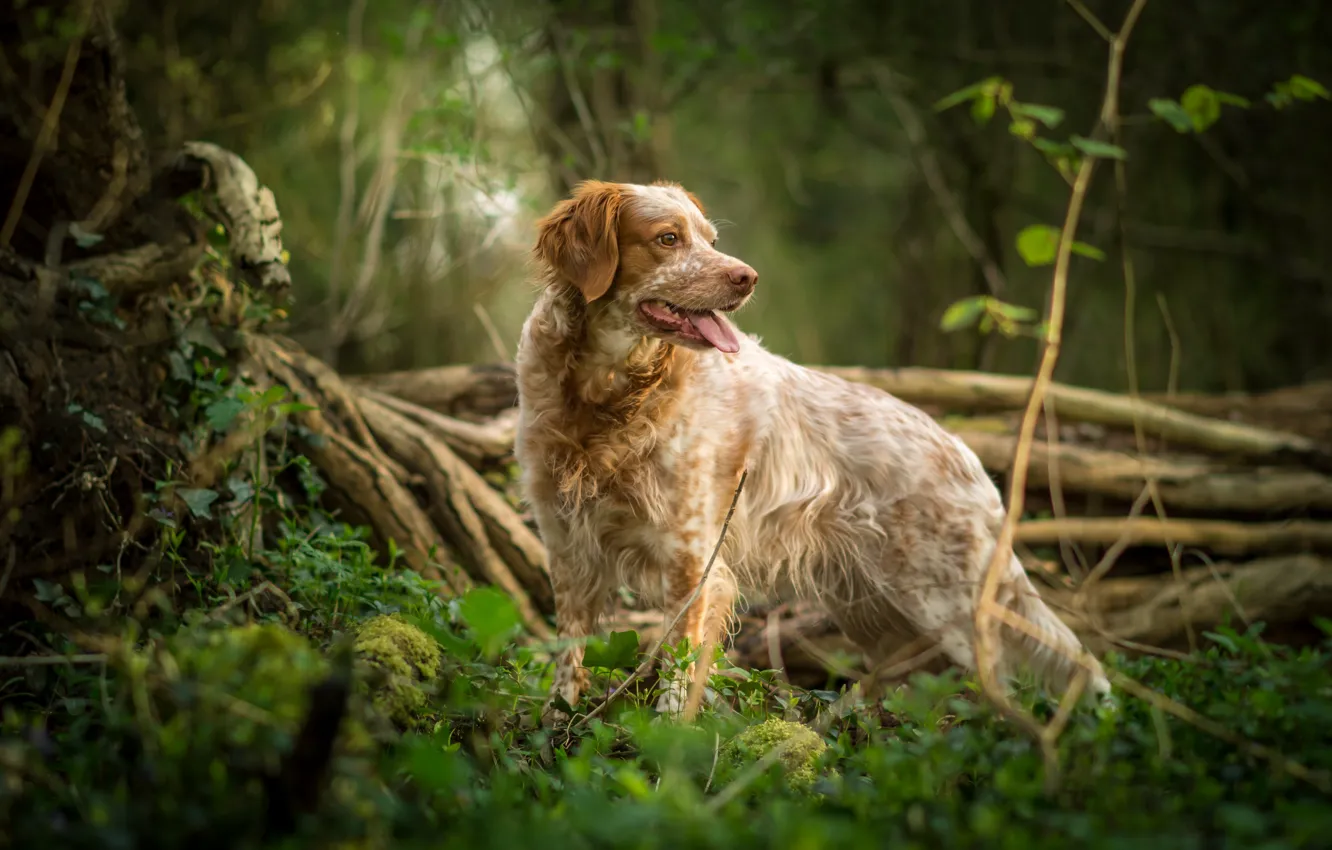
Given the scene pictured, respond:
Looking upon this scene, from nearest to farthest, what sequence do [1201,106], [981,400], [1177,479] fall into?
[1201,106], [1177,479], [981,400]

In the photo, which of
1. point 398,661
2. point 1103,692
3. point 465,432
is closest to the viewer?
point 398,661

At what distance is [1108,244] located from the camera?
987cm

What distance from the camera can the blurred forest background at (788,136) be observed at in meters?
7.22

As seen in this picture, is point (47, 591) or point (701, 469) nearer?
point (47, 591)

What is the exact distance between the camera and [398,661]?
2367 mm

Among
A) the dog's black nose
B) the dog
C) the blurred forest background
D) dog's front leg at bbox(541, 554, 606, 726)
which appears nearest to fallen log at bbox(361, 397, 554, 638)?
dog's front leg at bbox(541, 554, 606, 726)

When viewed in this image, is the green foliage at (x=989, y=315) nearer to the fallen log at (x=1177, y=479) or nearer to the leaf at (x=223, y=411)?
the leaf at (x=223, y=411)

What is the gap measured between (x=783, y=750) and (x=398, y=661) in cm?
95

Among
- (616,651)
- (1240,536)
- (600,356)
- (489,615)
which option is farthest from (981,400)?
(489,615)

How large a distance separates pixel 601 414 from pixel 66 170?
6.53 ft

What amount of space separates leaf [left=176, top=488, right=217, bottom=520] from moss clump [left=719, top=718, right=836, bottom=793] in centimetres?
171

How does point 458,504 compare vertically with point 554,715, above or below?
above

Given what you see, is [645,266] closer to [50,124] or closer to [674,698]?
[674,698]

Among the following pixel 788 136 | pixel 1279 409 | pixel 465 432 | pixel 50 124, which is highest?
pixel 50 124
